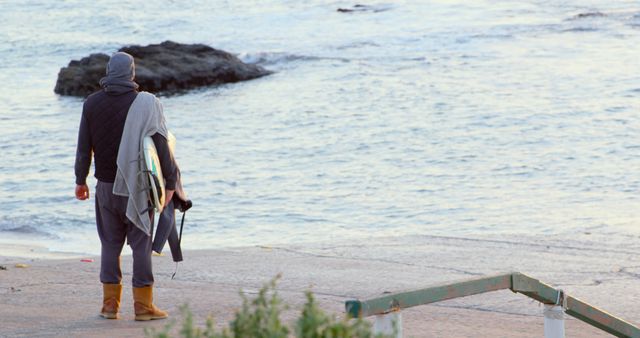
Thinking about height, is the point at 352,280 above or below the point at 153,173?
below

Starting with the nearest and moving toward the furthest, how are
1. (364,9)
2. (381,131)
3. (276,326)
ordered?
(276,326)
(381,131)
(364,9)

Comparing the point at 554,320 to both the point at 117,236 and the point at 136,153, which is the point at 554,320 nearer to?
the point at 136,153

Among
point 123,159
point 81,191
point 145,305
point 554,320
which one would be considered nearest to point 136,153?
point 123,159

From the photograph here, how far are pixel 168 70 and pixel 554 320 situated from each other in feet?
73.8

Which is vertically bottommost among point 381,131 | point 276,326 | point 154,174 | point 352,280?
point 381,131

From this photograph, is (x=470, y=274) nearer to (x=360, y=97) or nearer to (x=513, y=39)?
(x=360, y=97)

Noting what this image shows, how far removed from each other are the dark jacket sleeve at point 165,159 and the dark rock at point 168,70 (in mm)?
19337

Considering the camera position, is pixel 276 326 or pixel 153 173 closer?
pixel 276 326

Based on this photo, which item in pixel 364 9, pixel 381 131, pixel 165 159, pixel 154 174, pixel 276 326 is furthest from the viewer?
pixel 364 9

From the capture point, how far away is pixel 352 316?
381 centimetres

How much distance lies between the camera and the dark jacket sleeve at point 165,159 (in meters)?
6.77

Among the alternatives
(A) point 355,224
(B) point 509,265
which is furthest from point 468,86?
(B) point 509,265

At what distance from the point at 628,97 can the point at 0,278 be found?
1562 centimetres

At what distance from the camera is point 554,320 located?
486cm
